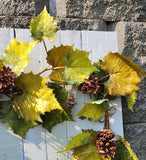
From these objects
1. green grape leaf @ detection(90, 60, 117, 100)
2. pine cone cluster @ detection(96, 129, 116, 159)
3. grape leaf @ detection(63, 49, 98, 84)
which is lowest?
pine cone cluster @ detection(96, 129, 116, 159)

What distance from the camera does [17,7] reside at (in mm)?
925

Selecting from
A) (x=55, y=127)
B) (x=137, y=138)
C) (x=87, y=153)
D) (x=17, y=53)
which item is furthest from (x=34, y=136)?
(x=137, y=138)

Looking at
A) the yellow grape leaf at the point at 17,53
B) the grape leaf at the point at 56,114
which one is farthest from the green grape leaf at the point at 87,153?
the yellow grape leaf at the point at 17,53

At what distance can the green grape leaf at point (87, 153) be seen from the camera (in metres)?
0.81

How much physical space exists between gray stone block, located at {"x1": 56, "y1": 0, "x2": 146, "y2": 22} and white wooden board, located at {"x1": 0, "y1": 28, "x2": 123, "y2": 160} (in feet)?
0.34

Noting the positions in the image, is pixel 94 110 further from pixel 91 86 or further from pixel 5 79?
pixel 5 79

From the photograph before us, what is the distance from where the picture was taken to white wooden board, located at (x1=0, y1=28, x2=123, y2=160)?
82 cm

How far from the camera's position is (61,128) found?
2.82ft

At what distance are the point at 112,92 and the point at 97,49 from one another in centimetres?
20

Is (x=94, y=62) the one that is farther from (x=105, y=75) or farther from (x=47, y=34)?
(x=47, y=34)

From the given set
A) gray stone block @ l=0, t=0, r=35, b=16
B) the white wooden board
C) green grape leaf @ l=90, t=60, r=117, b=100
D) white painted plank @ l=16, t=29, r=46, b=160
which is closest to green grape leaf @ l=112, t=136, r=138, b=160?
the white wooden board

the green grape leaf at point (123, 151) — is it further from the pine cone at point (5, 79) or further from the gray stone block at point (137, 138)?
the pine cone at point (5, 79)

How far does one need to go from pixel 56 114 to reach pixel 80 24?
0.40 m

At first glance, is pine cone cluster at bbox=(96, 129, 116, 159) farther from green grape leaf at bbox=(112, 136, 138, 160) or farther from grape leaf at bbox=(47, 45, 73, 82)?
→ grape leaf at bbox=(47, 45, 73, 82)
